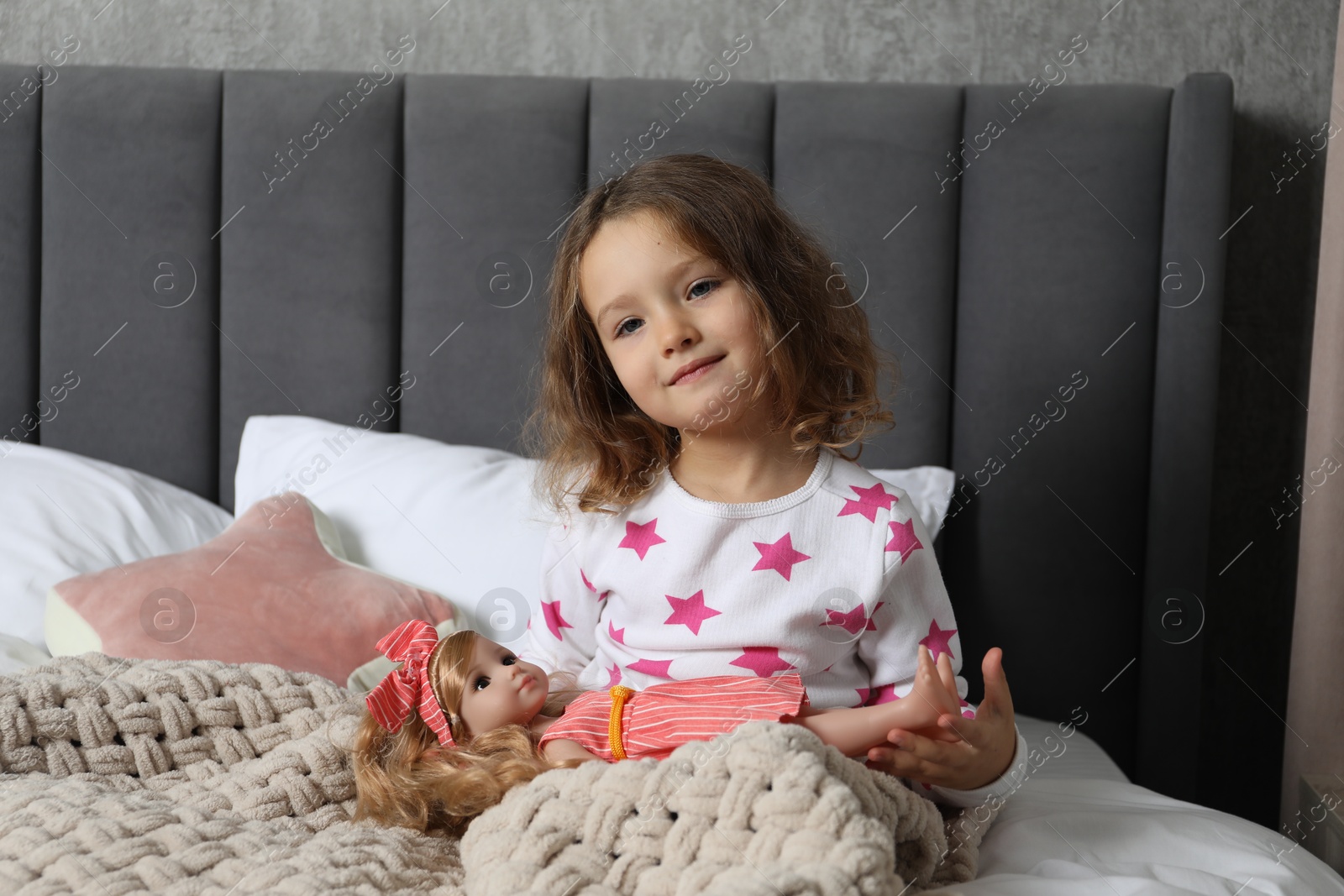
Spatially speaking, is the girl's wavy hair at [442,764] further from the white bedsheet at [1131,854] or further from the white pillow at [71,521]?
the white pillow at [71,521]

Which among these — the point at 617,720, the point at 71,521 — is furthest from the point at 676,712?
the point at 71,521

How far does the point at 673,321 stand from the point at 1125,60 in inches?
42.6

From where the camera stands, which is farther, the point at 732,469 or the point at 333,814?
the point at 732,469

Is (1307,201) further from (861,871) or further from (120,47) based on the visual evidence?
(120,47)

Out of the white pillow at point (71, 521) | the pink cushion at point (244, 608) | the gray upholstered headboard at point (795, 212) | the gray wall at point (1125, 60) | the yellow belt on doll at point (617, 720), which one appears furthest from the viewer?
the gray wall at point (1125, 60)

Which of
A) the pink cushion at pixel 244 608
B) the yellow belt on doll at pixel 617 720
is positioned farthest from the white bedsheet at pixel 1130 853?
the pink cushion at pixel 244 608

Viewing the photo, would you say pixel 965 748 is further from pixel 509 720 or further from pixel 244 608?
pixel 244 608

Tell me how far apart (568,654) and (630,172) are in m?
0.52

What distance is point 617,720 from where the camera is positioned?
2.71ft

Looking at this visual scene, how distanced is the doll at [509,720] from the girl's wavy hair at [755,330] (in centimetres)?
22

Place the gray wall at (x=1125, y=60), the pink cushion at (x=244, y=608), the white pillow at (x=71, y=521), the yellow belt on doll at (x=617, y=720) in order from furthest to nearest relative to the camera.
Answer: the gray wall at (x=1125, y=60), the white pillow at (x=71, y=521), the pink cushion at (x=244, y=608), the yellow belt on doll at (x=617, y=720)

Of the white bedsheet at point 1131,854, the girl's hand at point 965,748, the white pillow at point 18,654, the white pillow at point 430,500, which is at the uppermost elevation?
the white pillow at point 430,500

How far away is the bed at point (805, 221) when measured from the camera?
4.57 feet

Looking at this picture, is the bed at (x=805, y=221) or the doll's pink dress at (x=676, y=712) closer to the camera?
the doll's pink dress at (x=676, y=712)
